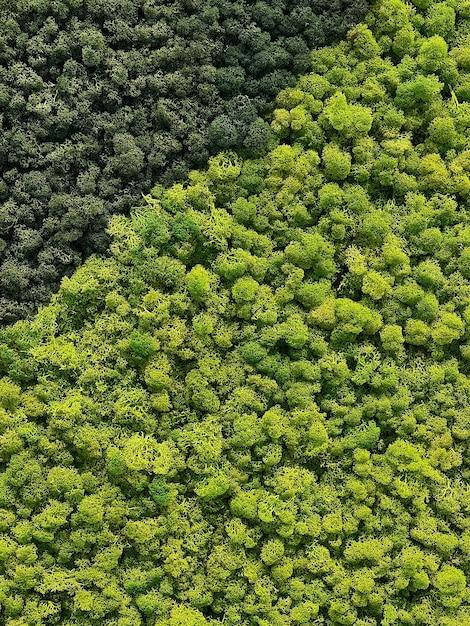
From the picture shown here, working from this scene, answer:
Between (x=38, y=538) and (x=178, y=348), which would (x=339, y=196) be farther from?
(x=38, y=538)

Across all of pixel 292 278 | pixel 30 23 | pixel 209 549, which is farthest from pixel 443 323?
pixel 30 23

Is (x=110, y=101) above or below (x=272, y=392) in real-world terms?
above

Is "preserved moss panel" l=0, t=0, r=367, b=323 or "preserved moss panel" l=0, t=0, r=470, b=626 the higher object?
"preserved moss panel" l=0, t=0, r=367, b=323

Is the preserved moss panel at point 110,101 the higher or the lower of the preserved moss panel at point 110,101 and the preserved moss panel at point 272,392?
the higher
